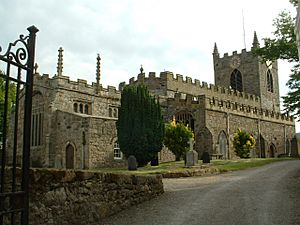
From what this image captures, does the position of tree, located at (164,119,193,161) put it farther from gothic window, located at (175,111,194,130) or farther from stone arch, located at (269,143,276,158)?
stone arch, located at (269,143,276,158)

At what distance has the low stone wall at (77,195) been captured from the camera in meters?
6.10

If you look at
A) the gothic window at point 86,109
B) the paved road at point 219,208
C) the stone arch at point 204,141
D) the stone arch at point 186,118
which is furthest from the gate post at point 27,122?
the stone arch at point 186,118

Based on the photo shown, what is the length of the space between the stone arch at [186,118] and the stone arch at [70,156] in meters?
11.5

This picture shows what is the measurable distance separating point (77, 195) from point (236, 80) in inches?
2015

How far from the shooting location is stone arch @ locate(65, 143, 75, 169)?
27.4 meters

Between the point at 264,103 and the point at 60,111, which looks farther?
the point at 264,103

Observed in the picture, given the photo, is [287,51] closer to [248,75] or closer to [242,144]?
[242,144]

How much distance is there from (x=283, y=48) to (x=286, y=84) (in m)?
2.27

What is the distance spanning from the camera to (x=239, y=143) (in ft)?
112

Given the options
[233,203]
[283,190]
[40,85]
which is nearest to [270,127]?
[40,85]

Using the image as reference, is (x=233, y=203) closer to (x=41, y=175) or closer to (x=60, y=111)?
(x=41, y=175)

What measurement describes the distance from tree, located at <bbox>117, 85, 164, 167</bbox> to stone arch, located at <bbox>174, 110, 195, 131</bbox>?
8.91 metres

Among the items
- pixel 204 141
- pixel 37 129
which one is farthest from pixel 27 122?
pixel 204 141

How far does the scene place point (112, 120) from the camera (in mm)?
→ 28219
